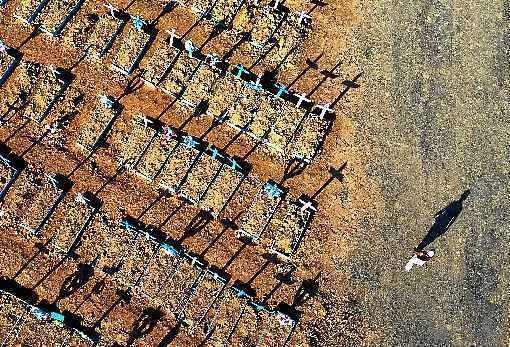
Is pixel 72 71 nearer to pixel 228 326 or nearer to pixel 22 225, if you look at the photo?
pixel 22 225

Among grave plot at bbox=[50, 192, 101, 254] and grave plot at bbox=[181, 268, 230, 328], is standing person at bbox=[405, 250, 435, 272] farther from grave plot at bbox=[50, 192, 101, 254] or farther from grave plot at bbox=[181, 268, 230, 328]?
grave plot at bbox=[50, 192, 101, 254]

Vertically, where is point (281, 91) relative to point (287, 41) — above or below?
below

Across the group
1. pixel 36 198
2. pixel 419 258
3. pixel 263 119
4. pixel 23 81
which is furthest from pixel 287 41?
pixel 36 198

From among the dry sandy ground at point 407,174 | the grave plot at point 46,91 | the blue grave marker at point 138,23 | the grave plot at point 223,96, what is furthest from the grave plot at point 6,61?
the grave plot at point 223,96

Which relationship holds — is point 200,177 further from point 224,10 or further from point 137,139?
point 224,10

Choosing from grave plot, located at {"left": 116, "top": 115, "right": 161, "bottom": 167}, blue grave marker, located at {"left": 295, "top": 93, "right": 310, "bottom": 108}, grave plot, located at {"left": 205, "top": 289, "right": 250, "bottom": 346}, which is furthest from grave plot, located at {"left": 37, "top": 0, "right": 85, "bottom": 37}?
grave plot, located at {"left": 205, "top": 289, "right": 250, "bottom": 346}
